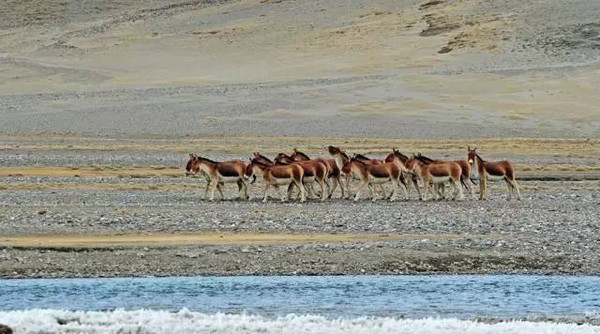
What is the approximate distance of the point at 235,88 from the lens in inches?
2388

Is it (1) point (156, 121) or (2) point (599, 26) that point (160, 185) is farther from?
(2) point (599, 26)

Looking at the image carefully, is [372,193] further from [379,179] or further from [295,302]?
[295,302]

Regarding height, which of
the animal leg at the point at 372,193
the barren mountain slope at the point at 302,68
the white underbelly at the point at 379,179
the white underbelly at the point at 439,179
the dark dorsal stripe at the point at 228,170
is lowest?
the barren mountain slope at the point at 302,68

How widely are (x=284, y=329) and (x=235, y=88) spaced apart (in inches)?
1878

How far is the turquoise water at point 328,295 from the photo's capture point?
15.6 meters

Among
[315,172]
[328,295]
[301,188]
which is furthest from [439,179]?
[328,295]

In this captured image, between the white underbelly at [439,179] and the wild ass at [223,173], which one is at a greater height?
the wild ass at [223,173]

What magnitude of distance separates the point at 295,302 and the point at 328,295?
61 cm

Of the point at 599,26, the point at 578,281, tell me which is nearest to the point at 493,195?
the point at 578,281

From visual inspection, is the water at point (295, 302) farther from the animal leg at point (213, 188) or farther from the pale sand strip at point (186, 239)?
the animal leg at point (213, 188)

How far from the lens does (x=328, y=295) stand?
1642 centimetres

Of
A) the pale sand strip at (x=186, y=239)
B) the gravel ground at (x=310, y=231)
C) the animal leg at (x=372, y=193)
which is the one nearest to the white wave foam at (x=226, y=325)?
the gravel ground at (x=310, y=231)

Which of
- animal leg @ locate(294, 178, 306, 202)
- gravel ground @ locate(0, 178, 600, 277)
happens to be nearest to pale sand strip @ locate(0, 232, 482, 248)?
gravel ground @ locate(0, 178, 600, 277)

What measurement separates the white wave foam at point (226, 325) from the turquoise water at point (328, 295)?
4.39ft
